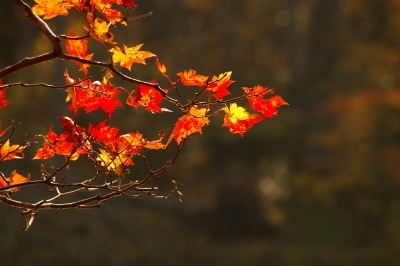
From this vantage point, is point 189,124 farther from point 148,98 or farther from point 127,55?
point 127,55

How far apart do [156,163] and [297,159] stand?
2905 mm

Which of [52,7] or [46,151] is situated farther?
[46,151]

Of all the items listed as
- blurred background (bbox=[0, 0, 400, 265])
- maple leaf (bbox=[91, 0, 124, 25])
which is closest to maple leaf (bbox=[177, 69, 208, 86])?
maple leaf (bbox=[91, 0, 124, 25])

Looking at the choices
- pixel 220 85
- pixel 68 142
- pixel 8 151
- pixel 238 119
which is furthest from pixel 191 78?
pixel 8 151

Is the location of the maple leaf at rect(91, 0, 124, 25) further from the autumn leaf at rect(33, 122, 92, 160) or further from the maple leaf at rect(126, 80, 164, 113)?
the autumn leaf at rect(33, 122, 92, 160)

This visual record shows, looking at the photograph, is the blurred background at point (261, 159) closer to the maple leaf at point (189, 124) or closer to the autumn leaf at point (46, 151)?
the autumn leaf at point (46, 151)

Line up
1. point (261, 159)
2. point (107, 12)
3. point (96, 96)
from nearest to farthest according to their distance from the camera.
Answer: point (107, 12), point (96, 96), point (261, 159)

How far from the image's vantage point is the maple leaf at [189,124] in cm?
264

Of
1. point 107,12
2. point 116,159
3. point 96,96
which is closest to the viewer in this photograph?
point 107,12

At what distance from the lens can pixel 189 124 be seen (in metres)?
2.68

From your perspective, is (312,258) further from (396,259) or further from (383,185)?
(383,185)

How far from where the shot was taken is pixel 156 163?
15102 mm

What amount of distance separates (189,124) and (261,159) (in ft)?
43.7

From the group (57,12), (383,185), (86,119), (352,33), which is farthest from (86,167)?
(57,12)
